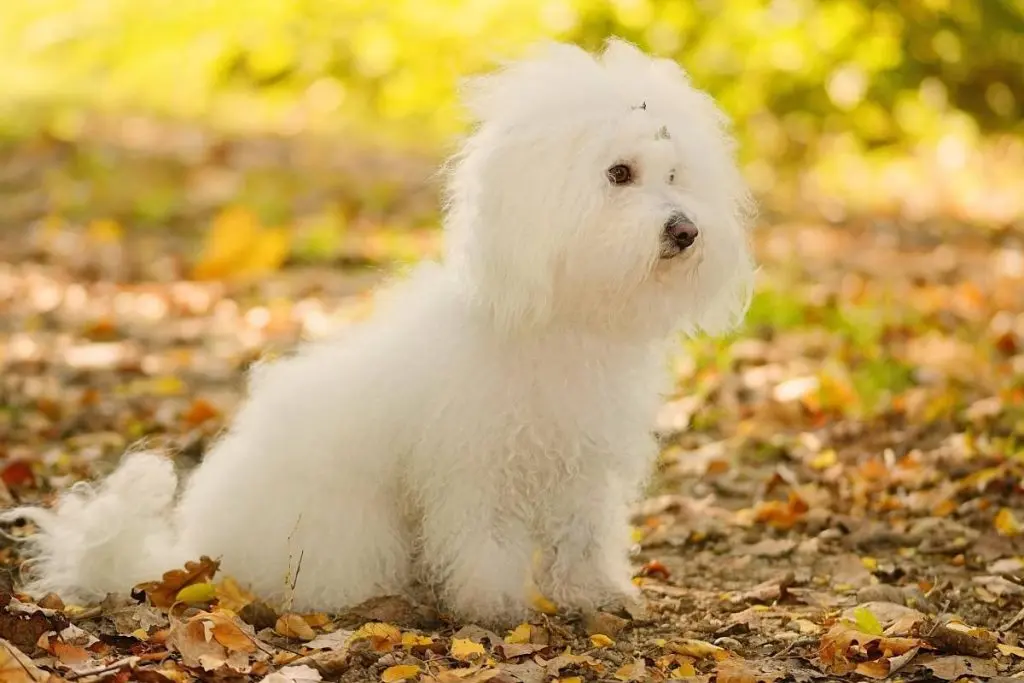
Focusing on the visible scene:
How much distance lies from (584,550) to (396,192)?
274 inches

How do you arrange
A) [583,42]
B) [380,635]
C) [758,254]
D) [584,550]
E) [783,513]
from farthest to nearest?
[583,42] < [758,254] < [783,513] < [584,550] < [380,635]

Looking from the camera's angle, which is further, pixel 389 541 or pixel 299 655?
pixel 389 541

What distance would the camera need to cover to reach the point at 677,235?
3.33 meters

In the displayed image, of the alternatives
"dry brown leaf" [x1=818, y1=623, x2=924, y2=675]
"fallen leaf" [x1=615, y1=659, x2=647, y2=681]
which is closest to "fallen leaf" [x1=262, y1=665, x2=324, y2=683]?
"fallen leaf" [x1=615, y1=659, x2=647, y2=681]

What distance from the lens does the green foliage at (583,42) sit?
920cm

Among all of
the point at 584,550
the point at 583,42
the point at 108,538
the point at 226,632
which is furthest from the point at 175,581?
the point at 583,42

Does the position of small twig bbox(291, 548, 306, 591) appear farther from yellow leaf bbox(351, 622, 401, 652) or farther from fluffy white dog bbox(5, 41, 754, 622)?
yellow leaf bbox(351, 622, 401, 652)

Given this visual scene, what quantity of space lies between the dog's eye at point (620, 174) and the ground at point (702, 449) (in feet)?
3.86

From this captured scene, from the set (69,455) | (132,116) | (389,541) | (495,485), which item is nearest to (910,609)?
(495,485)

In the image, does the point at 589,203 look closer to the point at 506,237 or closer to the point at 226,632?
the point at 506,237

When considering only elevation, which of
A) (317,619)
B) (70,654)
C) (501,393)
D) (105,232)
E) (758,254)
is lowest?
(317,619)

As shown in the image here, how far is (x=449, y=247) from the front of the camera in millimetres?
3592

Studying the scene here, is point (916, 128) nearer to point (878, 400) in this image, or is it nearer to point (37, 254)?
point (878, 400)

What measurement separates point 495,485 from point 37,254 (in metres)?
5.92
